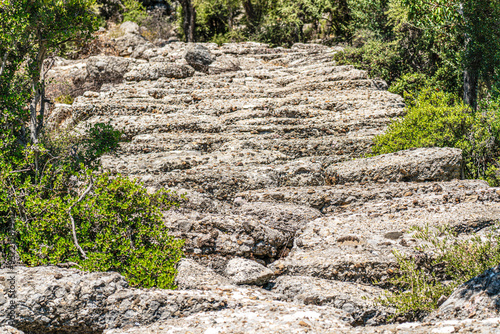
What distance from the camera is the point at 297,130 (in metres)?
10.8

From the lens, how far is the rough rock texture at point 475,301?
353 cm

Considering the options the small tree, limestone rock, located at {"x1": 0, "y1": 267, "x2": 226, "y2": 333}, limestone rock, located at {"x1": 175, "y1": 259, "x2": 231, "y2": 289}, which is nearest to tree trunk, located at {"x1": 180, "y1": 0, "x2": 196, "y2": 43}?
the small tree

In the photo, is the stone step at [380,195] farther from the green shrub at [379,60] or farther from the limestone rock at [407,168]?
the green shrub at [379,60]

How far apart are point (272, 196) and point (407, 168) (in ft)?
9.89

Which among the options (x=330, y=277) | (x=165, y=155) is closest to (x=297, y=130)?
(x=165, y=155)

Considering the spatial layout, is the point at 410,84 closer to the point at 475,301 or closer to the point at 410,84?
the point at 410,84

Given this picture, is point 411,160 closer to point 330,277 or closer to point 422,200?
point 422,200

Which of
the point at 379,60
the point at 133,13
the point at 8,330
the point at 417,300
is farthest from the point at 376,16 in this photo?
the point at 133,13

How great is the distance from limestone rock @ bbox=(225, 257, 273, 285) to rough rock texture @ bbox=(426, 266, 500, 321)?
231cm

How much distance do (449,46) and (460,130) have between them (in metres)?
6.35

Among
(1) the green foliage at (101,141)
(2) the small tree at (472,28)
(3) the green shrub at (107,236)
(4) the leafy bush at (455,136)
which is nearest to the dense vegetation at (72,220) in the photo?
(3) the green shrub at (107,236)

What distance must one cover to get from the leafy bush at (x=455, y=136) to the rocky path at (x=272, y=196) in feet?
2.52

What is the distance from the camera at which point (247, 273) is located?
219 inches

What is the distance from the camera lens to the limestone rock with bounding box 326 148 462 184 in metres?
Answer: 8.02
